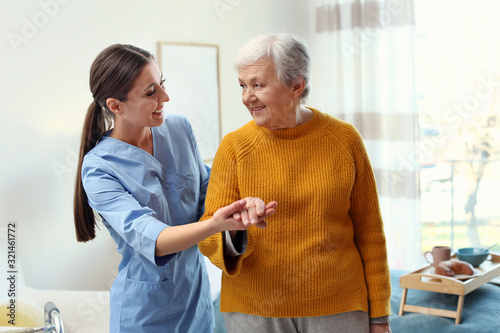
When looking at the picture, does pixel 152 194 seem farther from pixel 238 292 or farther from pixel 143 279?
pixel 238 292

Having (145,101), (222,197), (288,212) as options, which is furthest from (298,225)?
(145,101)

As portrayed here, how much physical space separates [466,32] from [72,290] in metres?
3.01

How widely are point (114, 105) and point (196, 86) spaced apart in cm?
187

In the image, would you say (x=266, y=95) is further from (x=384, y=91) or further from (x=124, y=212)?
(x=384, y=91)

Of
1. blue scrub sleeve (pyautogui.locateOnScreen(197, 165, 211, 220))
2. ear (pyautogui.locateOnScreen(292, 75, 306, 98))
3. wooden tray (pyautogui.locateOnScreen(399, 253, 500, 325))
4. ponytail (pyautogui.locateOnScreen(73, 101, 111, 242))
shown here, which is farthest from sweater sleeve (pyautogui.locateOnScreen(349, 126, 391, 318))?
wooden tray (pyautogui.locateOnScreen(399, 253, 500, 325))

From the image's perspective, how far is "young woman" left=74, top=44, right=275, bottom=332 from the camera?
4.10 ft

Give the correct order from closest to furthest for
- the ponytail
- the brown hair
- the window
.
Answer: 1. the brown hair
2. the ponytail
3. the window

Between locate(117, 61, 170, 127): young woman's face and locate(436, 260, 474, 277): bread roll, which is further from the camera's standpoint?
locate(436, 260, 474, 277): bread roll

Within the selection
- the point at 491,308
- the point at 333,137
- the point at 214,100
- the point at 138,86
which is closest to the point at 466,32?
the point at 214,100

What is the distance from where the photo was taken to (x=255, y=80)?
1283 millimetres

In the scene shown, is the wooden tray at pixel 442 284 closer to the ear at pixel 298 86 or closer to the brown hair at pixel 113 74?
the ear at pixel 298 86

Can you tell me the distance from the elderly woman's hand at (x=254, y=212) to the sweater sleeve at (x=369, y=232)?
38 cm

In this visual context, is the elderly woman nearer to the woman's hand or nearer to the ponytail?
the woman's hand

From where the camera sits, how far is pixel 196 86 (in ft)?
10.4
